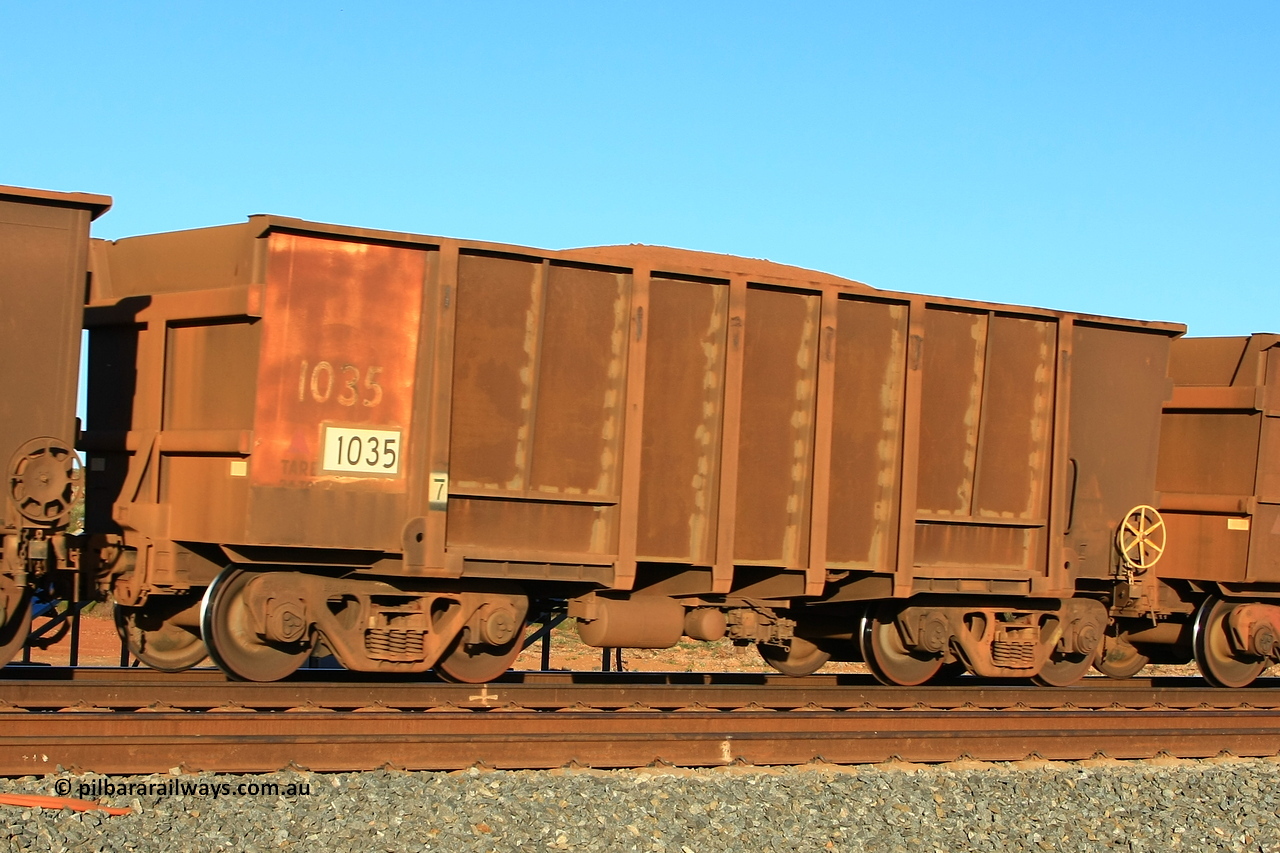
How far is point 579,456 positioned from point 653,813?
126 inches

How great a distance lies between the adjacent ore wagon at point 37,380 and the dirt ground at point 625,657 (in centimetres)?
1010

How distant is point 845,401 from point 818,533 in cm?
110

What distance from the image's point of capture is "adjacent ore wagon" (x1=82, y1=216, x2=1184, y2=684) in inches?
347

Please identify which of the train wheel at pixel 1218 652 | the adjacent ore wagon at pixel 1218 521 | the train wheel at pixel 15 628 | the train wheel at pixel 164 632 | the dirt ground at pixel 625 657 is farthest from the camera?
the dirt ground at pixel 625 657

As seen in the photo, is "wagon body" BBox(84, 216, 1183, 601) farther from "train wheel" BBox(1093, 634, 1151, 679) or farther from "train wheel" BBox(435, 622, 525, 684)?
"train wheel" BBox(1093, 634, 1151, 679)

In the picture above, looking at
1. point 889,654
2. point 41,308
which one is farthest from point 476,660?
point 41,308

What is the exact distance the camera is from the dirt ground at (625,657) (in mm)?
18594

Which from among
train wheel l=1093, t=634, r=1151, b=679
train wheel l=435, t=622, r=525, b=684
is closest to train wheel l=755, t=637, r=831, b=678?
train wheel l=435, t=622, r=525, b=684

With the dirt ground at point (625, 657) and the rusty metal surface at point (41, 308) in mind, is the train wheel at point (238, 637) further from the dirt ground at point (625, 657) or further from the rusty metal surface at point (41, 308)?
the dirt ground at point (625, 657)

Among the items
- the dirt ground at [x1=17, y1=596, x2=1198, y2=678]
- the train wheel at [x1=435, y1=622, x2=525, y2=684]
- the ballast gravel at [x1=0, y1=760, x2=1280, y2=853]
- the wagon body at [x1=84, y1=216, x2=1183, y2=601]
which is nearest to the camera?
the ballast gravel at [x1=0, y1=760, x2=1280, y2=853]

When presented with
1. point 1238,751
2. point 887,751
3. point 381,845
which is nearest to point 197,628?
point 381,845

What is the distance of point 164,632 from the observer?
10102mm

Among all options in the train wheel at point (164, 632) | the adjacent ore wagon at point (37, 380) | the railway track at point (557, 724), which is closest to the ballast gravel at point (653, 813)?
the railway track at point (557, 724)

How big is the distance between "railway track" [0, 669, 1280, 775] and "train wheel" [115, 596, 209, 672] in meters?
0.25
